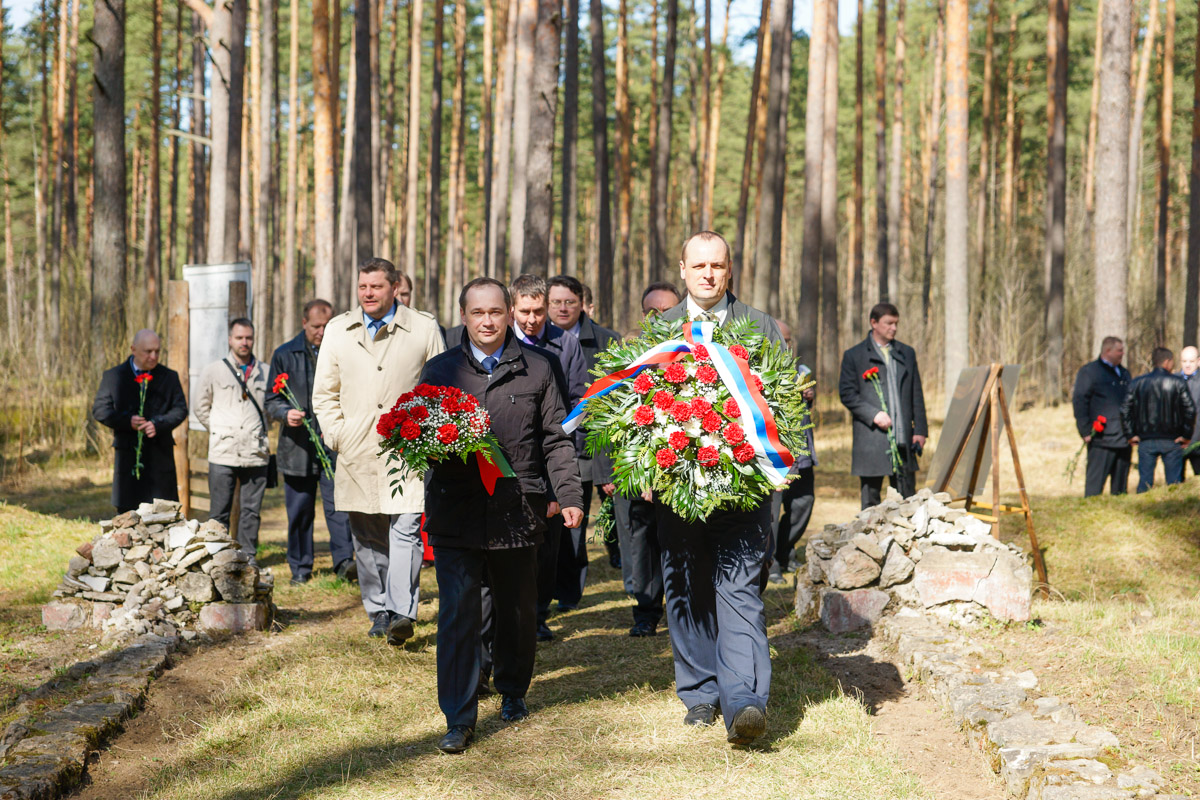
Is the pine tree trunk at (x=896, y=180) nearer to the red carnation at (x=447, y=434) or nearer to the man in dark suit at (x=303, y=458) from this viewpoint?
the man in dark suit at (x=303, y=458)

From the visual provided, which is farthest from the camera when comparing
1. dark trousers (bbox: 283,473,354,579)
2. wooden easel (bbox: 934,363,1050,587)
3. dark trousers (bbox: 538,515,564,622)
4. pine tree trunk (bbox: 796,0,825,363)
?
pine tree trunk (bbox: 796,0,825,363)

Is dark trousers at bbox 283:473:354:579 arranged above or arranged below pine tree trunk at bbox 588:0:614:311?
below

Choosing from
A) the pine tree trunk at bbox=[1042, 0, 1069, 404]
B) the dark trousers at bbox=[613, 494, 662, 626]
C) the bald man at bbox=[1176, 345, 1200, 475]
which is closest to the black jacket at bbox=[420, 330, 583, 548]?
the dark trousers at bbox=[613, 494, 662, 626]

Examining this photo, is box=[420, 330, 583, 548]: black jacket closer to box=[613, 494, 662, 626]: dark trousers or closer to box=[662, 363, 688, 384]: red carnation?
box=[662, 363, 688, 384]: red carnation

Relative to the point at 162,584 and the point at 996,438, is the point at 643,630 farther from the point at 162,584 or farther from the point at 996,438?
the point at 162,584

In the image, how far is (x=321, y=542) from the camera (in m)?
11.1

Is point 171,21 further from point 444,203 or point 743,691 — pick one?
point 743,691

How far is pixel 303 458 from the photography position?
8250mm

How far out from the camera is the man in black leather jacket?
1082cm

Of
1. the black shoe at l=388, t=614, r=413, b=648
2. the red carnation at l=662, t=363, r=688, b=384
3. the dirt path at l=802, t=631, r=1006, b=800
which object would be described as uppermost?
the red carnation at l=662, t=363, r=688, b=384

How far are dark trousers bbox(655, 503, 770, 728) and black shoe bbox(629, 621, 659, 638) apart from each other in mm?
1824

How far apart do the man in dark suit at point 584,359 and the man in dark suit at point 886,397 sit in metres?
2.37

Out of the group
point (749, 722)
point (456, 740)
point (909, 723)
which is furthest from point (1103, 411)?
point (456, 740)

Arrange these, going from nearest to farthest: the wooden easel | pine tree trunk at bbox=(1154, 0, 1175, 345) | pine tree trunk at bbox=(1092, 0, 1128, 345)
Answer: the wooden easel
pine tree trunk at bbox=(1092, 0, 1128, 345)
pine tree trunk at bbox=(1154, 0, 1175, 345)
